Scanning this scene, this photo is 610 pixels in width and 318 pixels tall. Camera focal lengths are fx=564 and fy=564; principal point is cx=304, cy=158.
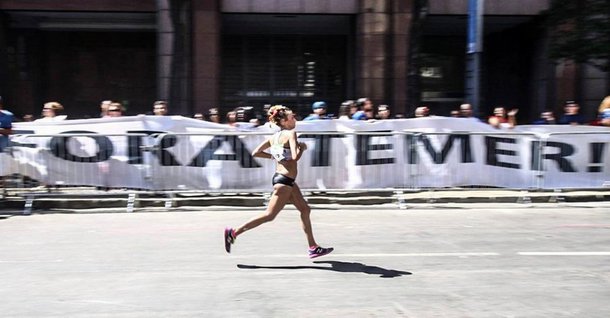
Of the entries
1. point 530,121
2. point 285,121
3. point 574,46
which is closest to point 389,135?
point 285,121

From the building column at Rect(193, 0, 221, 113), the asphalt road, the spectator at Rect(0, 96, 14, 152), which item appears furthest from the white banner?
the building column at Rect(193, 0, 221, 113)

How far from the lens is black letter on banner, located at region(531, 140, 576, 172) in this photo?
419 inches

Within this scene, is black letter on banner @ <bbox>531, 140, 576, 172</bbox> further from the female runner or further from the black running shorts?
the black running shorts

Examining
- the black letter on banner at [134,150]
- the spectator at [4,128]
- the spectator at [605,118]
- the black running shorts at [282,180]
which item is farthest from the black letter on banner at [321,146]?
the spectator at [605,118]

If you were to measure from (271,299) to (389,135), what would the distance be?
5987 millimetres

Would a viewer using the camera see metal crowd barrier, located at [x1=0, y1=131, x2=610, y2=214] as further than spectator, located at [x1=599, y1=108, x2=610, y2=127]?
No

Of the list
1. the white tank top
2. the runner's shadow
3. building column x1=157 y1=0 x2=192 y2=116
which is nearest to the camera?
the runner's shadow

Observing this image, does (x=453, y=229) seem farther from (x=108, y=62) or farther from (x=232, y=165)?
(x=108, y=62)

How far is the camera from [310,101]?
19.5 metres

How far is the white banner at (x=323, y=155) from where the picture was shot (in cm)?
1004

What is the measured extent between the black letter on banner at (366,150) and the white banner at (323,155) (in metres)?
0.02

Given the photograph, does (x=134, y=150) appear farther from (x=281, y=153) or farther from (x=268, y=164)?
(x=281, y=153)

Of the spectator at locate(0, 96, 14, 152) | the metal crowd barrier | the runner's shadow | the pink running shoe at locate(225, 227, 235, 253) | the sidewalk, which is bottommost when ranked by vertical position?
the runner's shadow

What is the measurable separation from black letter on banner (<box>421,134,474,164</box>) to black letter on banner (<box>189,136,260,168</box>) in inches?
126
